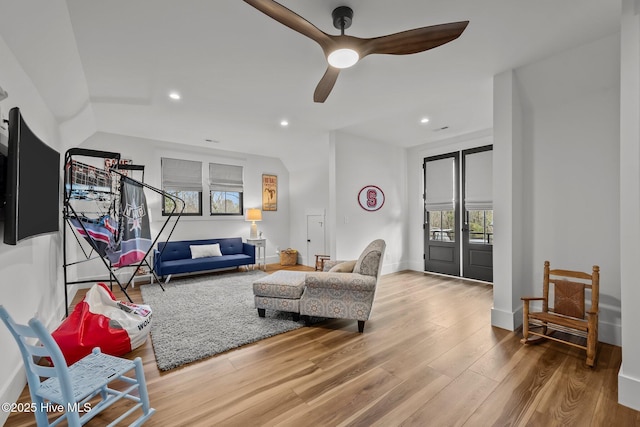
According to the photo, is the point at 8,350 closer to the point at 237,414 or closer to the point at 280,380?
the point at 237,414

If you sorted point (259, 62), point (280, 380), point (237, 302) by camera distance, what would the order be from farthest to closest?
point (237, 302)
point (259, 62)
point (280, 380)

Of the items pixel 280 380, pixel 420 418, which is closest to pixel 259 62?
pixel 280 380

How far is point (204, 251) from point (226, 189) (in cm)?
151

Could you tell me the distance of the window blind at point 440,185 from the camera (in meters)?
5.19

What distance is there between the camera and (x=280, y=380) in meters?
2.00

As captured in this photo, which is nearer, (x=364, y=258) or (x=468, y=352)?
(x=468, y=352)

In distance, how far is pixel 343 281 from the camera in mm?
2744

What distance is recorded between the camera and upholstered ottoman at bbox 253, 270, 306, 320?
9.71ft

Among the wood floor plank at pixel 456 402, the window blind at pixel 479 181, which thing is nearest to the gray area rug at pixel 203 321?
the wood floor plank at pixel 456 402

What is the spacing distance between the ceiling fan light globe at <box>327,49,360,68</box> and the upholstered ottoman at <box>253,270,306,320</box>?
2150mm

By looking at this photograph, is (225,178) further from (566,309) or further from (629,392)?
(629,392)

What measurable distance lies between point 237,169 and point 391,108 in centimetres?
389

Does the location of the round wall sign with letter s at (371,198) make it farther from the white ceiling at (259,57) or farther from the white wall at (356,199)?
the white ceiling at (259,57)

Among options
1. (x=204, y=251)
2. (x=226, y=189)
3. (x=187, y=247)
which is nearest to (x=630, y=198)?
(x=204, y=251)
